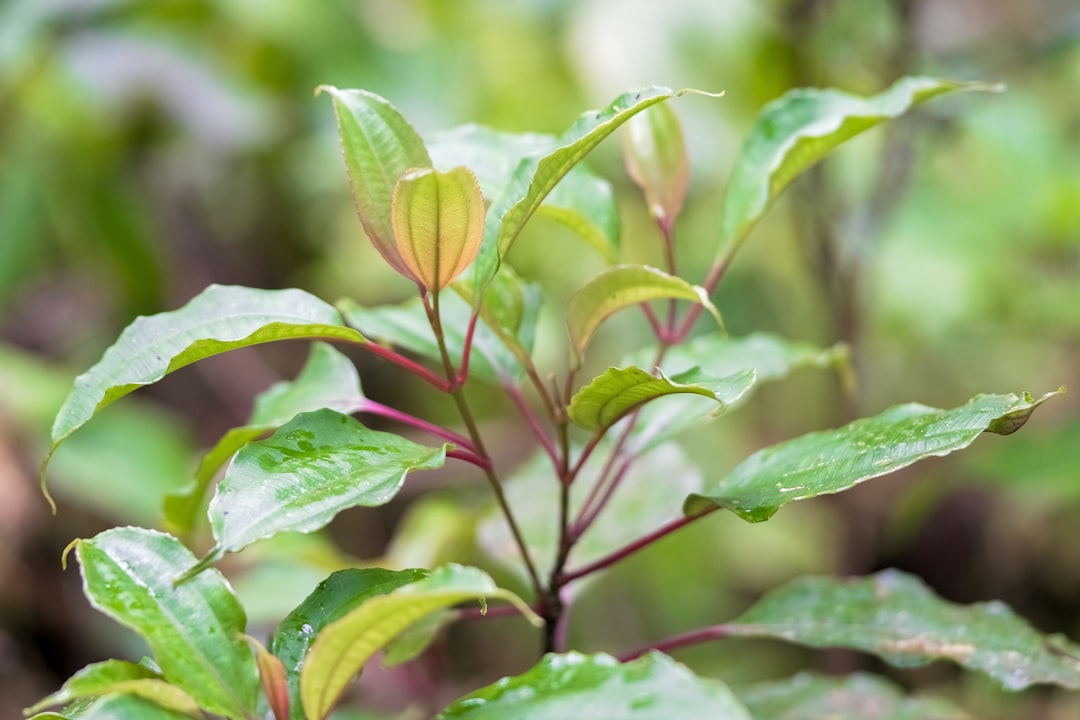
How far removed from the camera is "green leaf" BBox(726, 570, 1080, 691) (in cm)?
61

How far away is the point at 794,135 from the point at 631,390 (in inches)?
9.9

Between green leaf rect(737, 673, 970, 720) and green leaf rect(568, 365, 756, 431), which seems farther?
green leaf rect(737, 673, 970, 720)

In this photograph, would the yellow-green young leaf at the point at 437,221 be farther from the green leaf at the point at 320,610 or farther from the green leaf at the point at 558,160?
the green leaf at the point at 320,610

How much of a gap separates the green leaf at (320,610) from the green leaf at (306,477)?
0.17ft

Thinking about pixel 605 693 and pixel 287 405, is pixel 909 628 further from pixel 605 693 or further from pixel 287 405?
pixel 287 405

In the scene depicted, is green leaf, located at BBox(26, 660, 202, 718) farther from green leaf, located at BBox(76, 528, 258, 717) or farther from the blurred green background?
the blurred green background

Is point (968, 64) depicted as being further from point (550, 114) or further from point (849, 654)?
point (550, 114)

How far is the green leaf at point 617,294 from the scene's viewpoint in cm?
51

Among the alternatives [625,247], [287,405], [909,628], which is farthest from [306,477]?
[625,247]

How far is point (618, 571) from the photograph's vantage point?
6.46ft

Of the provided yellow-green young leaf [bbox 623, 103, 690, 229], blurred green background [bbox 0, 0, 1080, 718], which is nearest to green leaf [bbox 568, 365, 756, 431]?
yellow-green young leaf [bbox 623, 103, 690, 229]

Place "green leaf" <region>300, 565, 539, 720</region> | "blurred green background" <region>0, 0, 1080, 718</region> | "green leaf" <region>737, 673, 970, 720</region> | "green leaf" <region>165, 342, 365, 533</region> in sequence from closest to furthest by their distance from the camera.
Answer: "green leaf" <region>300, 565, 539, 720</region>
"green leaf" <region>165, 342, 365, 533</region>
"green leaf" <region>737, 673, 970, 720</region>
"blurred green background" <region>0, 0, 1080, 718</region>

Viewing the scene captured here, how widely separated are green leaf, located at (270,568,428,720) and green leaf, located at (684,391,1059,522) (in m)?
0.19

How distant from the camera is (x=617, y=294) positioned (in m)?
0.55
